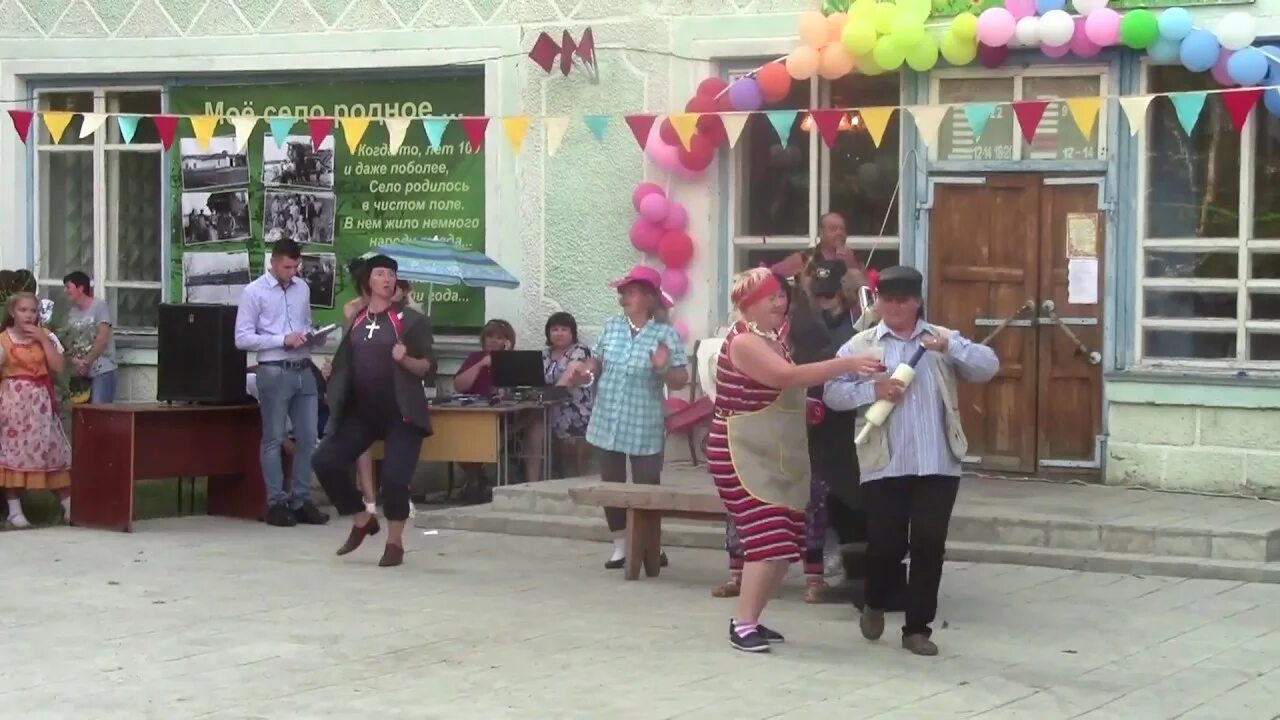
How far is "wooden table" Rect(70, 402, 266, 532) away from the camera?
13086 mm

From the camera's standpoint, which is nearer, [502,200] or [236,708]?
[236,708]

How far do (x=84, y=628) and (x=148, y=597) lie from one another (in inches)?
37.6

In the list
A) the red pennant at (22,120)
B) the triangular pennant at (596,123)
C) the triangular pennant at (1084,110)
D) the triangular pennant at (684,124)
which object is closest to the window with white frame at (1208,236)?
the triangular pennant at (1084,110)

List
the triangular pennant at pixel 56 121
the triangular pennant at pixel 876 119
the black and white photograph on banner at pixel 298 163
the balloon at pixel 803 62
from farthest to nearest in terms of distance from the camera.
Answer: the black and white photograph on banner at pixel 298 163 < the triangular pennant at pixel 56 121 < the balloon at pixel 803 62 < the triangular pennant at pixel 876 119

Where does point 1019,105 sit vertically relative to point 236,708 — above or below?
above

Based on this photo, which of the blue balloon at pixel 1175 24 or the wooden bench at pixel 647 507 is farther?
the blue balloon at pixel 1175 24

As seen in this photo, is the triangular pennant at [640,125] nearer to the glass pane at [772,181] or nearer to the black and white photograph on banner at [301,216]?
the glass pane at [772,181]

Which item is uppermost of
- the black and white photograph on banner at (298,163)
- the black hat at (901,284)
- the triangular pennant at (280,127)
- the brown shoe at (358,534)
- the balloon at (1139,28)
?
the balloon at (1139,28)

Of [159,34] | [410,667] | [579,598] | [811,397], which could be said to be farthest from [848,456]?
[159,34]

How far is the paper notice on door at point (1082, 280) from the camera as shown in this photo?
13.4 meters

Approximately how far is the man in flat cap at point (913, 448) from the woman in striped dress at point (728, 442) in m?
0.27

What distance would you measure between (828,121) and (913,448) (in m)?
5.25

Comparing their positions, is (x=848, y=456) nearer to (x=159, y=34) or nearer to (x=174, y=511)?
(x=174, y=511)

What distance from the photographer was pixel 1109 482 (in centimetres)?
1333
